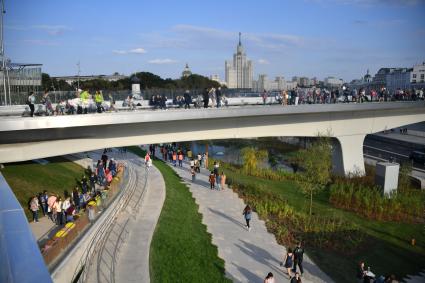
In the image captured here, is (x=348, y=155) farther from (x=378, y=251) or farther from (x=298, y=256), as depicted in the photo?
(x=298, y=256)

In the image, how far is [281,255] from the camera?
561 inches

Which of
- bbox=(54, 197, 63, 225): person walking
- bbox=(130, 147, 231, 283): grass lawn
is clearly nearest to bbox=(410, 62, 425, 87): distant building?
bbox=(130, 147, 231, 283): grass lawn

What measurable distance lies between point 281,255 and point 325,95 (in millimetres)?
15658

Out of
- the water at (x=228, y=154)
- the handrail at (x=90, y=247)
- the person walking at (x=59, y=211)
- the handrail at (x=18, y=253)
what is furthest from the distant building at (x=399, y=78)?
the handrail at (x=18, y=253)

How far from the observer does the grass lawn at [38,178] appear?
15.9 meters

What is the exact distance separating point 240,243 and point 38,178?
9.86 meters

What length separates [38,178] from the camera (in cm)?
1752

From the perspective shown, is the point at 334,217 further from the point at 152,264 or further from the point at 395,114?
the point at 395,114

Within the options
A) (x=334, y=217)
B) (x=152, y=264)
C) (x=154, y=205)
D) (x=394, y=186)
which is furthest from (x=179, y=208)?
(x=394, y=186)

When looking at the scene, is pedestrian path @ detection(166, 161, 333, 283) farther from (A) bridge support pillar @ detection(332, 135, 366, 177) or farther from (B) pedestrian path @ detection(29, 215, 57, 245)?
(A) bridge support pillar @ detection(332, 135, 366, 177)

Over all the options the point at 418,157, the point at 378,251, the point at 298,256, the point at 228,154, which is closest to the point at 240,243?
the point at 298,256

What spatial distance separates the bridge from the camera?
53.7 feet

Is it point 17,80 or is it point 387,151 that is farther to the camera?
point 387,151

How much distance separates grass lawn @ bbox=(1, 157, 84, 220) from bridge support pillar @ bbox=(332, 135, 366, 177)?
1749 cm
